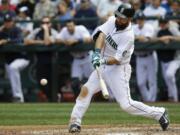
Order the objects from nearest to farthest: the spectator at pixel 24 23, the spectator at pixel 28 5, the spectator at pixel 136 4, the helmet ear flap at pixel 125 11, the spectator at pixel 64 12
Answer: the helmet ear flap at pixel 125 11, the spectator at pixel 136 4, the spectator at pixel 64 12, the spectator at pixel 24 23, the spectator at pixel 28 5

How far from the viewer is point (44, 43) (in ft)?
51.4

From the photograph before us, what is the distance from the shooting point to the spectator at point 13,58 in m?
15.5

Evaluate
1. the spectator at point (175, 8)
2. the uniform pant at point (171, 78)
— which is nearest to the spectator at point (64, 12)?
the spectator at point (175, 8)

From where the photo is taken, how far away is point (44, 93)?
52.6 feet

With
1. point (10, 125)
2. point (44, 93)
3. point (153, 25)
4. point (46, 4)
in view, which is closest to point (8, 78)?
point (44, 93)

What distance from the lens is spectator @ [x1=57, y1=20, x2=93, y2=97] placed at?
15352 mm

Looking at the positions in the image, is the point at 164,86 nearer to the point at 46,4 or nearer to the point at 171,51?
the point at 171,51

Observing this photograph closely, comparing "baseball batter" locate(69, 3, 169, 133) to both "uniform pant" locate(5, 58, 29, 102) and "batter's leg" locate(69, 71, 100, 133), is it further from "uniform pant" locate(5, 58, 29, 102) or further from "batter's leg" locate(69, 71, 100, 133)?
"uniform pant" locate(5, 58, 29, 102)

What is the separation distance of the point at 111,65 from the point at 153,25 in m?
7.48

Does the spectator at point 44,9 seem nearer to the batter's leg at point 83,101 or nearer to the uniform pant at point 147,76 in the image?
the uniform pant at point 147,76

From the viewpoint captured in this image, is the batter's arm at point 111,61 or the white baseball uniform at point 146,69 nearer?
the batter's arm at point 111,61

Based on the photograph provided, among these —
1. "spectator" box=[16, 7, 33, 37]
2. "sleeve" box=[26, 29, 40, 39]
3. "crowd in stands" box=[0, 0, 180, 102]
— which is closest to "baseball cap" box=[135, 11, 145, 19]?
"crowd in stands" box=[0, 0, 180, 102]

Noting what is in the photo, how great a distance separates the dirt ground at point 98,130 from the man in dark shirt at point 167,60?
5.46m

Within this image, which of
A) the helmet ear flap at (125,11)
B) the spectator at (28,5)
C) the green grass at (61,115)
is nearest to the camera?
the helmet ear flap at (125,11)
